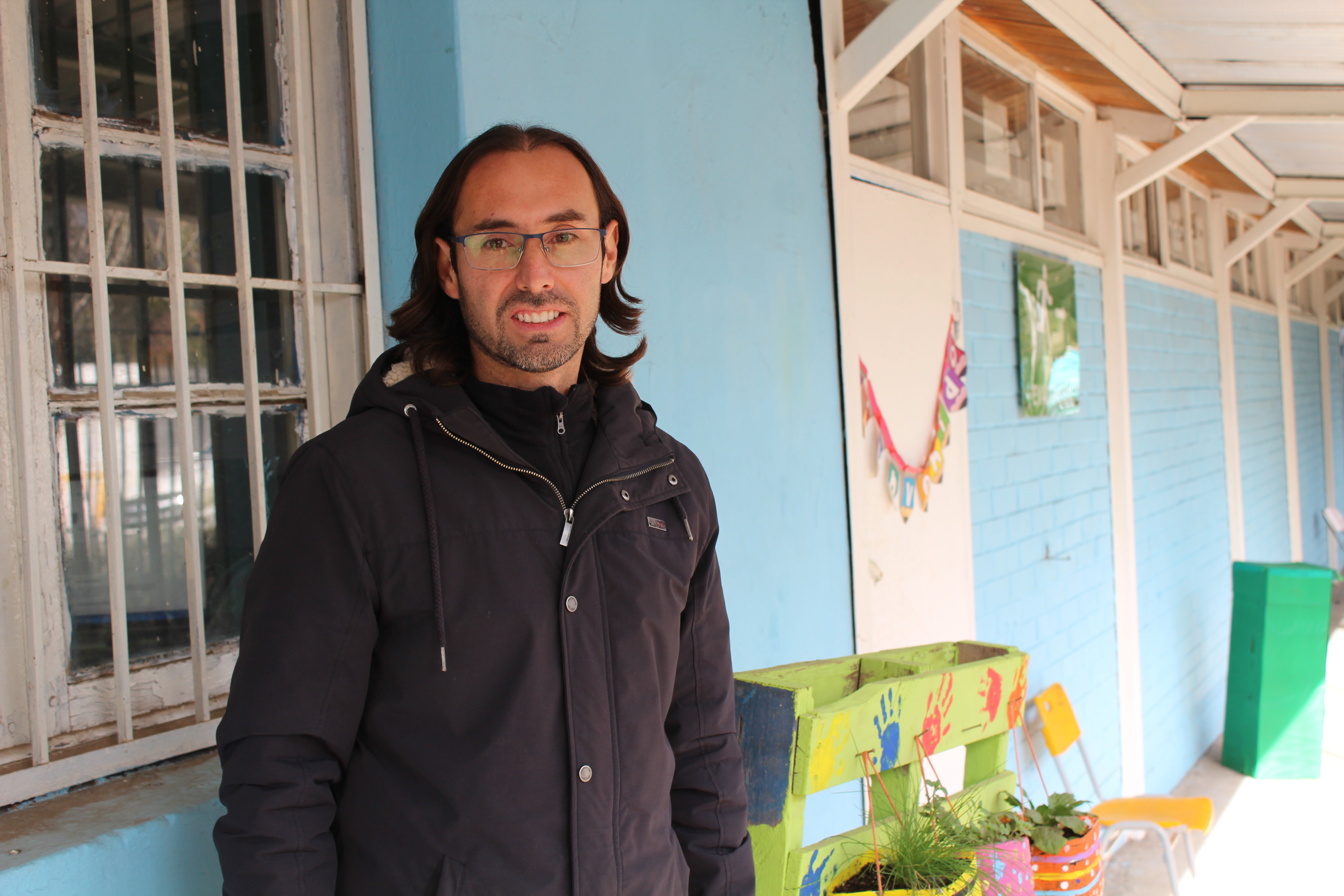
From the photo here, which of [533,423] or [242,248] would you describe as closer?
[533,423]

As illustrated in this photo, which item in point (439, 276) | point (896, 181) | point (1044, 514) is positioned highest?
point (896, 181)

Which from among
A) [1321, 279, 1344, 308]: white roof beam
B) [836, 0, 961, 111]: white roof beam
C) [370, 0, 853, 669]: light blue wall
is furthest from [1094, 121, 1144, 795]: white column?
[1321, 279, 1344, 308]: white roof beam

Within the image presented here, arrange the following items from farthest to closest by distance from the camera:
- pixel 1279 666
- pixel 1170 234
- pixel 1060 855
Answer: pixel 1170 234
pixel 1279 666
pixel 1060 855

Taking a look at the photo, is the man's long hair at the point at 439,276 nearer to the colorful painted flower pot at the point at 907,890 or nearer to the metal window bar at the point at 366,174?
the metal window bar at the point at 366,174

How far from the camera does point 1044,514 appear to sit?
440cm

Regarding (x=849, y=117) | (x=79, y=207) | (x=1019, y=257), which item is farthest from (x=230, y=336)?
(x=1019, y=257)

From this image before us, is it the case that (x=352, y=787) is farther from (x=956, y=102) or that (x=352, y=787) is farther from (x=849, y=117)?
(x=956, y=102)

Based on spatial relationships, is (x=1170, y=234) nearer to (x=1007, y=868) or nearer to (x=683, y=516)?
(x=1007, y=868)

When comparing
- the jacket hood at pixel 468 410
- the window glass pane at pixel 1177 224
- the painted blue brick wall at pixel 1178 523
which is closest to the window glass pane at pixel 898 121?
the jacket hood at pixel 468 410

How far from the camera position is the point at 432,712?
3.73 feet

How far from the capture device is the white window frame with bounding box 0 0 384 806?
1405 mm

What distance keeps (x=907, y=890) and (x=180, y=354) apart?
57.2 inches

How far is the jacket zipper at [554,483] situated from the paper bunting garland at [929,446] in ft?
5.98

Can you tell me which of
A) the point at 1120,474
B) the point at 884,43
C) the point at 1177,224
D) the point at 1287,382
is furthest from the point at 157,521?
the point at 1287,382
